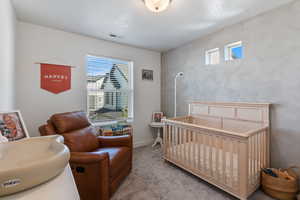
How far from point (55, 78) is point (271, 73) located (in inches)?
133

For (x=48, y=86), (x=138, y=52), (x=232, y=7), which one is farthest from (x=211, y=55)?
(x=48, y=86)

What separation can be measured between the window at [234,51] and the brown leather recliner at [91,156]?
2216 mm

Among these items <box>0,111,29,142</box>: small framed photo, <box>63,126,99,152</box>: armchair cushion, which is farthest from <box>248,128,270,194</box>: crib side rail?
<box>0,111,29,142</box>: small framed photo

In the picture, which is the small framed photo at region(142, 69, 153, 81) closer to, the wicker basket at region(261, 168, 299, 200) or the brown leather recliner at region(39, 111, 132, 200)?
the brown leather recliner at region(39, 111, 132, 200)

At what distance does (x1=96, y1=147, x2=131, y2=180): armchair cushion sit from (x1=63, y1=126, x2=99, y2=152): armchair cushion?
0.26 metres

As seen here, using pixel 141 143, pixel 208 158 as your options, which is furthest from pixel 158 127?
pixel 208 158

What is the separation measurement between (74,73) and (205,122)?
2664 mm

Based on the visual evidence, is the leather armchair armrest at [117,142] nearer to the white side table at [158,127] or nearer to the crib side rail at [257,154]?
the white side table at [158,127]

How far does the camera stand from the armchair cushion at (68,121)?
1.84m

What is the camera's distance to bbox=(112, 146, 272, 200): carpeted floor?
170 cm

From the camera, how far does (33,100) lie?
2.29 m

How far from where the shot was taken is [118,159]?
1.81 meters

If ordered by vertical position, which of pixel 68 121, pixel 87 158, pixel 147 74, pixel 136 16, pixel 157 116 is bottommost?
pixel 87 158

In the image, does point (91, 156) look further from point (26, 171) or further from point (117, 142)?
point (26, 171)
